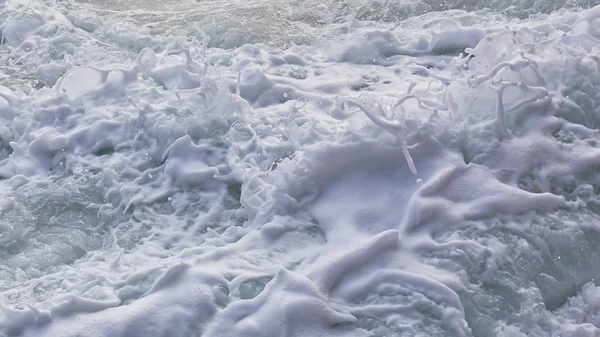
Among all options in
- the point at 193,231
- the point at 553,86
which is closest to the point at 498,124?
the point at 553,86

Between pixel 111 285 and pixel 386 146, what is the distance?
4.99ft

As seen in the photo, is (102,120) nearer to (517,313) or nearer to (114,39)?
(114,39)

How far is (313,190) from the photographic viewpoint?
3854 mm

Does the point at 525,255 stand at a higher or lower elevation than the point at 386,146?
lower

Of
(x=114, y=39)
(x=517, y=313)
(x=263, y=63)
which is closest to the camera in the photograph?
(x=517, y=313)

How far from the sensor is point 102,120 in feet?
15.7

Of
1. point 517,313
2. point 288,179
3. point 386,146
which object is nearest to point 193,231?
point 288,179

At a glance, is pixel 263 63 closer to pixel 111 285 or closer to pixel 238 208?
pixel 238 208

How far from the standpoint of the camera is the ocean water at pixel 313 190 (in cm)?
325

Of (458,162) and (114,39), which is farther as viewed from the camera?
(114,39)

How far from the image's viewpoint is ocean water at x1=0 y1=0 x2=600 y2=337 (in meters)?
3.25

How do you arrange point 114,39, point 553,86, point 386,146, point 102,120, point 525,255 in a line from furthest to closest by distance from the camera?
point 114,39 → point 102,120 → point 553,86 → point 386,146 → point 525,255

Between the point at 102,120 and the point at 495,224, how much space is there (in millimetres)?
2545

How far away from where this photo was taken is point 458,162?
3.88 m
